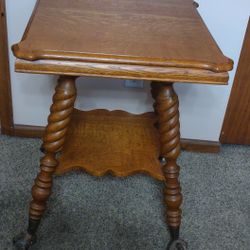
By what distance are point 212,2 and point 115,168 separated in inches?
21.7

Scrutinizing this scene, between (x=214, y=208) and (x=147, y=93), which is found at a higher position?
(x=147, y=93)

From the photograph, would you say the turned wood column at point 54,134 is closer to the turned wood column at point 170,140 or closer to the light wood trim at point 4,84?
the turned wood column at point 170,140

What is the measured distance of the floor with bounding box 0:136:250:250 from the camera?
95 centimetres

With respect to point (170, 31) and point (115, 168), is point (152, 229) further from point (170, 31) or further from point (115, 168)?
point (170, 31)

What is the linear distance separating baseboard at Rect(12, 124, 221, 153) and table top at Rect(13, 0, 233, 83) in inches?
20.9

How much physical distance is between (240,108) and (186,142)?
0.71 ft

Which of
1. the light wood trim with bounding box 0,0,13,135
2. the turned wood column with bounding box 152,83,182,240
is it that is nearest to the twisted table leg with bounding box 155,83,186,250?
the turned wood column with bounding box 152,83,182,240

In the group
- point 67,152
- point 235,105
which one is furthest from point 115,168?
point 235,105

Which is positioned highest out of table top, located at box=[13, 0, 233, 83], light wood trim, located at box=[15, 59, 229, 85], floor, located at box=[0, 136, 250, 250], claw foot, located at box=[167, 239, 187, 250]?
table top, located at box=[13, 0, 233, 83]

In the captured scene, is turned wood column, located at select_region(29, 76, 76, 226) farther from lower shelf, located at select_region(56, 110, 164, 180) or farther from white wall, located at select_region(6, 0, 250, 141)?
white wall, located at select_region(6, 0, 250, 141)

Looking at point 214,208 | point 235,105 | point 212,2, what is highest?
point 212,2

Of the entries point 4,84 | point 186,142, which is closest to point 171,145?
point 186,142

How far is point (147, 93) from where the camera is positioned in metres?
1.18

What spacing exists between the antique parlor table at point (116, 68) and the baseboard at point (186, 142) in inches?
10.4
